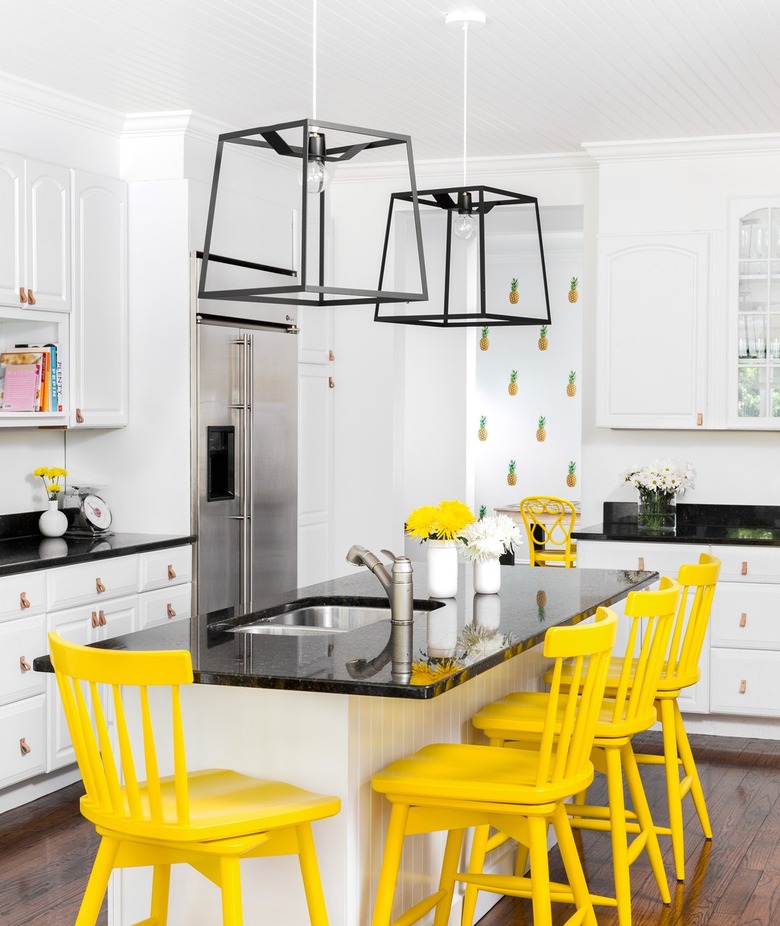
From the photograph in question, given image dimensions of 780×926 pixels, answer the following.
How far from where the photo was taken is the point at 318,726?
8.33 ft

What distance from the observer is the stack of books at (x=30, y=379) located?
183 inches

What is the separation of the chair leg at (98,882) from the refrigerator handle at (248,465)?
3137 millimetres

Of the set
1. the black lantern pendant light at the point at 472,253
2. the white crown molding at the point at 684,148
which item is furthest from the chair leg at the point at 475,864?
the white crown molding at the point at 684,148

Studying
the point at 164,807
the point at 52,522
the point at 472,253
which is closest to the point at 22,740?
the point at 52,522

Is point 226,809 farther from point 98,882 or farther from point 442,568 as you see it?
point 442,568

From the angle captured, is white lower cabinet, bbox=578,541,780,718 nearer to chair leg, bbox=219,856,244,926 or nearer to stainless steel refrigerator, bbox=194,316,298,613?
stainless steel refrigerator, bbox=194,316,298,613

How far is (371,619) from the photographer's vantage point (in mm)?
3408

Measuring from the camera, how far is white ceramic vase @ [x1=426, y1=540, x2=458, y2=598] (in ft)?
11.2

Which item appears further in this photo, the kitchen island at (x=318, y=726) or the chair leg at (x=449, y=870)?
the chair leg at (x=449, y=870)

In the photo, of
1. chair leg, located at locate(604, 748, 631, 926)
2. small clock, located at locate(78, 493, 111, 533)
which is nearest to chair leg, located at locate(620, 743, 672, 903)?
chair leg, located at locate(604, 748, 631, 926)

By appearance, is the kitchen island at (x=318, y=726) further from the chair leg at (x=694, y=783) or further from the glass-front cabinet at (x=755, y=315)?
the glass-front cabinet at (x=755, y=315)

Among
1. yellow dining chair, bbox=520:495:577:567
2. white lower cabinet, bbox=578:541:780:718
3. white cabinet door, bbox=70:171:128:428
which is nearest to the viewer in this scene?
white cabinet door, bbox=70:171:128:428

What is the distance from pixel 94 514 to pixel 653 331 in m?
2.73

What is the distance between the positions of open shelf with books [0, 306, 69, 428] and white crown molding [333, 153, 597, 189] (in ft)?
6.97
